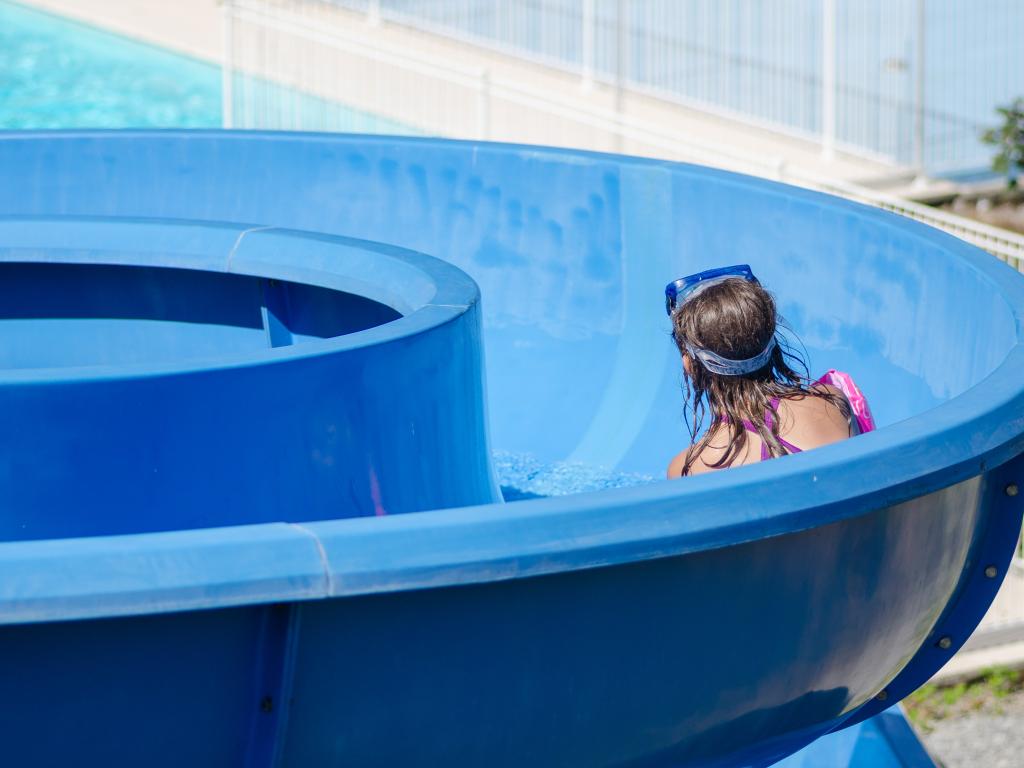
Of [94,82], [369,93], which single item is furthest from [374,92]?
[94,82]

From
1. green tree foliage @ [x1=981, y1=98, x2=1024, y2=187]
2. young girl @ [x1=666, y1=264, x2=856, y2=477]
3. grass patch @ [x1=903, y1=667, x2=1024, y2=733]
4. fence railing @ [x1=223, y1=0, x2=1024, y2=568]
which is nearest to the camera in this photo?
young girl @ [x1=666, y1=264, x2=856, y2=477]

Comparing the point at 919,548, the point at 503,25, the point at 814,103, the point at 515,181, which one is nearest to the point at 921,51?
the point at 814,103

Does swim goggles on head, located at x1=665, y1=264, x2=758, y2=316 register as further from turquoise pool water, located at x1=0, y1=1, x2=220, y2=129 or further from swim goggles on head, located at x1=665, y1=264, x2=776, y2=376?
turquoise pool water, located at x1=0, y1=1, x2=220, y2=129

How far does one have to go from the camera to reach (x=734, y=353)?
2.75 meters

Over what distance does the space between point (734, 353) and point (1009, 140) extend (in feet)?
23.3

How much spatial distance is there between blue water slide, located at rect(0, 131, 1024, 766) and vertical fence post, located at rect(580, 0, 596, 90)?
581 cm

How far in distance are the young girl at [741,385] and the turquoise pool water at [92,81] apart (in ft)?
33.2

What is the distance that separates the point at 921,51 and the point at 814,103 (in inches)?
39.5

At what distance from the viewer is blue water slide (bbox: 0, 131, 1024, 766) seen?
1.70 m

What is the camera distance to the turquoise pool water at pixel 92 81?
13.0 m

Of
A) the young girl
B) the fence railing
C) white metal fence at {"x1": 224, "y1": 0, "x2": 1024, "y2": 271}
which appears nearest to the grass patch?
the young girl

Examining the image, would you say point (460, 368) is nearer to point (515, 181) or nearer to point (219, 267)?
point (219, 267)

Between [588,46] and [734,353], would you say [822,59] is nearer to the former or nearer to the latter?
[588,46]

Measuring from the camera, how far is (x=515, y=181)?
4.54 meters
